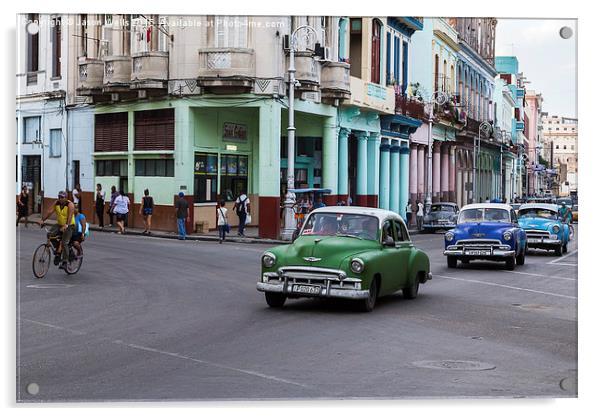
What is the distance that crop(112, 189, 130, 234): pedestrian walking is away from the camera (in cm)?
1397

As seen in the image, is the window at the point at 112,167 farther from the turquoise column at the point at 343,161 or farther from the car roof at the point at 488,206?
the car roof at the point at 488,206

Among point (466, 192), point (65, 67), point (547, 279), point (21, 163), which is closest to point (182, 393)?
point (21, 163)

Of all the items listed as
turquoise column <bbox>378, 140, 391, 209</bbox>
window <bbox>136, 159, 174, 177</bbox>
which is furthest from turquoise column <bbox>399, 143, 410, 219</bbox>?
window <bbox>136, 159, 174, 177</bbox>

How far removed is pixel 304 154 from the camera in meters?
21.0

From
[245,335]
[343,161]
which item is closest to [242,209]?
[343,161]

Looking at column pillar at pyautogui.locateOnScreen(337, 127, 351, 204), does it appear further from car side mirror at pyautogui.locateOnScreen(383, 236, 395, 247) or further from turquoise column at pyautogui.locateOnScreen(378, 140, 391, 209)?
car side mirror at pyautogui.locateOnScreen(383, 236, 395, 247)

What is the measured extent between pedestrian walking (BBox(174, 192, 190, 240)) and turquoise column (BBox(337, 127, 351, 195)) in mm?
2579

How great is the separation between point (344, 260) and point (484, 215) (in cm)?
620

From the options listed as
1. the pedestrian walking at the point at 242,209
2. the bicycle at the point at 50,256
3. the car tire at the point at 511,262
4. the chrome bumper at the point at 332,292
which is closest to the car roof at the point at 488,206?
the car tire at the point at 511,262

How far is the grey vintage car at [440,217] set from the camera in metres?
16.7

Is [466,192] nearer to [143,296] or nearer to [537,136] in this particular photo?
[537,136]

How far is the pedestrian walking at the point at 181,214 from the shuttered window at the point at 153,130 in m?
0.89

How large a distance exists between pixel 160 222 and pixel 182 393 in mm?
5463

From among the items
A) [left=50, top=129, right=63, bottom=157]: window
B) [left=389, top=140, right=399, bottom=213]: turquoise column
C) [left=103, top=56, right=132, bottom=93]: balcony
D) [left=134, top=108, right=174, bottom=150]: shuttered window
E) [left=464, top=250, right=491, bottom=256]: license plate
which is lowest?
[left=464, top=250, right=491, bottom=256]: license plate
